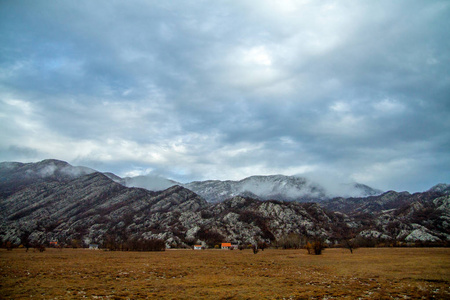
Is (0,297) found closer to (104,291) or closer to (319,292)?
(104,291)

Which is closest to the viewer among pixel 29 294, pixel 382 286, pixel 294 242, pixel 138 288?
pixel 29 294

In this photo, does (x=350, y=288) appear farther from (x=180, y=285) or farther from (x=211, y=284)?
(x=180, y=285)

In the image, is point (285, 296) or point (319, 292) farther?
point (319, 292)

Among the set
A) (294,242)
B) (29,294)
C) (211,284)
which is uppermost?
(29,294)

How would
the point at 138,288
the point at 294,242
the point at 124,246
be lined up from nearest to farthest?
the point at 138,288
the point at 124,246
the point at 294,242

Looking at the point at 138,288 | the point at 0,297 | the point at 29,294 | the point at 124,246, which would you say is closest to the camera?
the point at 0,297

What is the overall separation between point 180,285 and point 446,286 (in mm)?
33700

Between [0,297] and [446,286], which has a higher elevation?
[0,297]

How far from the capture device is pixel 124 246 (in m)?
146

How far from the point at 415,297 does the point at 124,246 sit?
154 meters

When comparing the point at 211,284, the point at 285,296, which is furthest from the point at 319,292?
the point at 211,284

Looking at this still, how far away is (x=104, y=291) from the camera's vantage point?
26.3 meters

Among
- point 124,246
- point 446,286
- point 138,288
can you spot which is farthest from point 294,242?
point 138,288

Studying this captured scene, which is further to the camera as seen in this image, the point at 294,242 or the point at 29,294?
the point at 294,242
